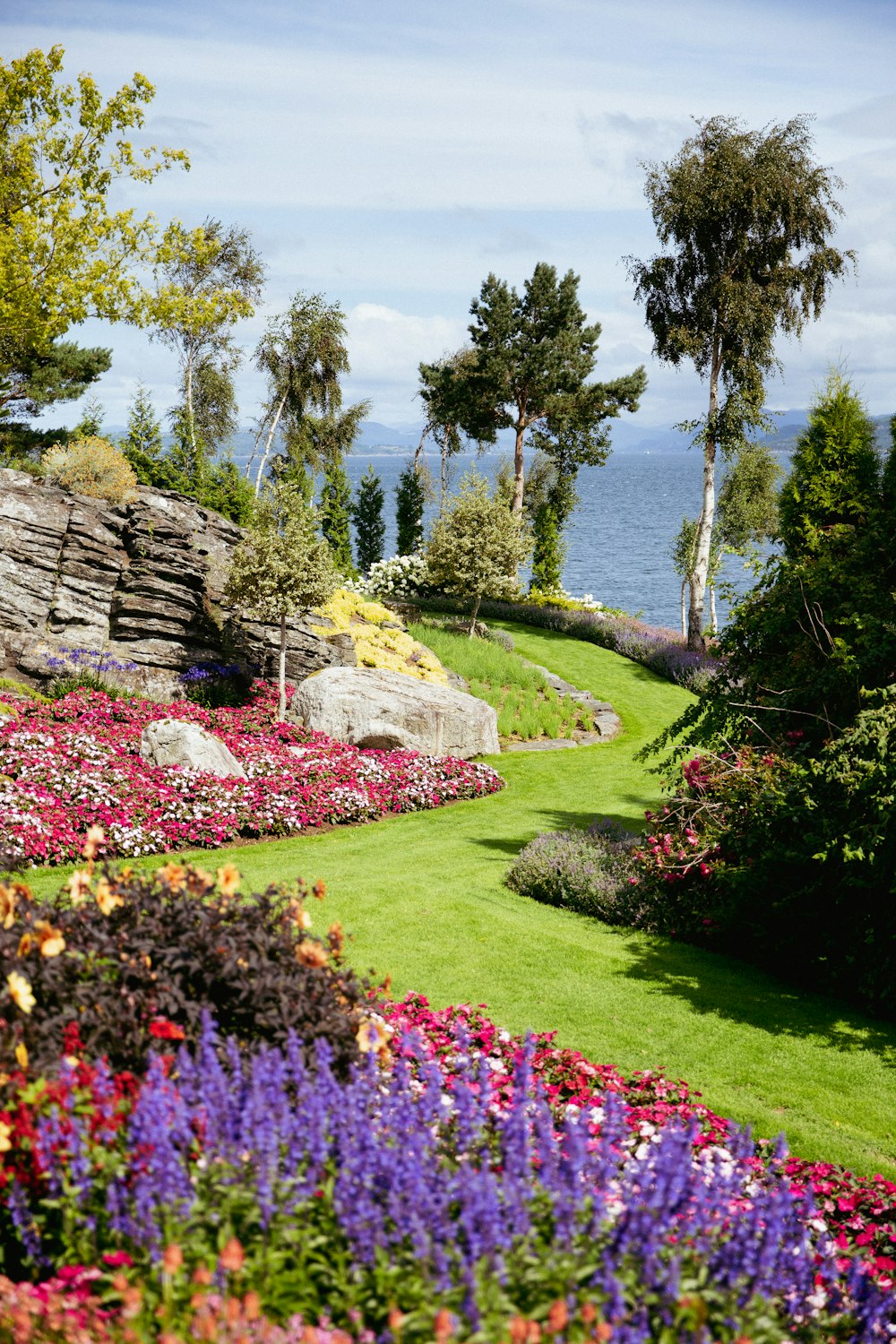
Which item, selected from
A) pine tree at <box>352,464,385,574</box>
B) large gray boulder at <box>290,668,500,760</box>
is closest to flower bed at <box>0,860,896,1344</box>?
large gray boulder at <box>290,668,500,760</box>

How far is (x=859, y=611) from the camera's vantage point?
26.3ft

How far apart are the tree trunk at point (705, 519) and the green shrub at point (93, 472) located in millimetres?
13885

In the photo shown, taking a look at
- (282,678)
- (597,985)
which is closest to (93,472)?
(282,678)

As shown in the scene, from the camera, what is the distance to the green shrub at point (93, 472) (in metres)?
18.1

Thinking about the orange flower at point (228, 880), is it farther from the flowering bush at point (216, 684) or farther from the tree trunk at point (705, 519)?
the tree trunk at point (705, 519)

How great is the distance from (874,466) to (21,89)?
14.6 meters

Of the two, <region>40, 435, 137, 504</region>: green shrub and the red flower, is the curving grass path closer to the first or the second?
the red flower

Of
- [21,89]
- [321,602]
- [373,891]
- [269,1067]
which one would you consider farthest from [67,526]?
[269,1067]

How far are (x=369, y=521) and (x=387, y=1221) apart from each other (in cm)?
3523

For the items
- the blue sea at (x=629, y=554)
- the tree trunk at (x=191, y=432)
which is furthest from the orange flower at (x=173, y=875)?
the tree trunk at (x=191, y=432)

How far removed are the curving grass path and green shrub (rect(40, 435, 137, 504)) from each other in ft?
31.5

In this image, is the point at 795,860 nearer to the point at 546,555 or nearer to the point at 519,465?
the point at 519,465

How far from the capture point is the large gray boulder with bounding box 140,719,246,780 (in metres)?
12.3

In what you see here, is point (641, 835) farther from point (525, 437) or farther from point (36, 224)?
point (525, 437)
